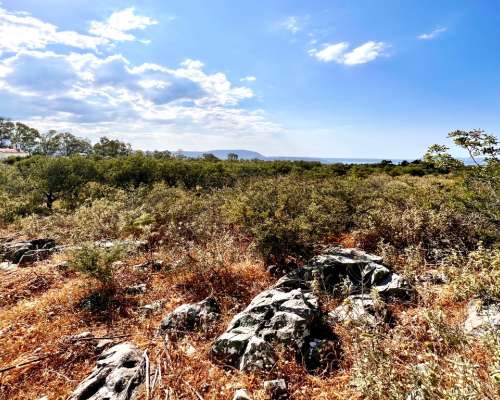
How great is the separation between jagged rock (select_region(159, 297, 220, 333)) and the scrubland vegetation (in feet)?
0.61

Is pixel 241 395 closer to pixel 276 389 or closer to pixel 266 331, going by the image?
pixel 276 389

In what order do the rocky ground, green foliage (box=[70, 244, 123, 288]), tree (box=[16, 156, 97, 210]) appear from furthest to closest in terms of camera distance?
tree (box=[16, 156, 97, 210])
green foliage (box=[70, 244, 123, 288])
the rocky ground

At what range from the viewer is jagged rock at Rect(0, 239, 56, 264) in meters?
7.72

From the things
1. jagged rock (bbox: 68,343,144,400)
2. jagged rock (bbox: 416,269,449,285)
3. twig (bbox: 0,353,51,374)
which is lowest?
twig (bbox: 0,353,51,374)

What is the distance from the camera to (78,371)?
3785 mm

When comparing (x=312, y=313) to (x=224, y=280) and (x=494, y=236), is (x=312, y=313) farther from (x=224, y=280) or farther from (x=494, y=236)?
(x=494, y=236)

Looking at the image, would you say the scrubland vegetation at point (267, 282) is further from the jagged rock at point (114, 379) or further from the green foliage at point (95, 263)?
the jagged rock at point (114, 379)

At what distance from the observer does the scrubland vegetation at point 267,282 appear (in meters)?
2.76

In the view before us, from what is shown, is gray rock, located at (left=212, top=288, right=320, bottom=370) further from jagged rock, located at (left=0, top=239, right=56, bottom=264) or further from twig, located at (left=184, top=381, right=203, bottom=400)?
jagged rock, located at (left=0, top=239, right=56, bottom=264)

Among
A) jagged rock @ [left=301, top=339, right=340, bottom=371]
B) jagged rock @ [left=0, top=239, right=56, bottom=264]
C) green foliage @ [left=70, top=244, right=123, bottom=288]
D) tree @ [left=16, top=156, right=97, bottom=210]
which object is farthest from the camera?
tree @ [left=16, top=156, right=97, bottom=210]

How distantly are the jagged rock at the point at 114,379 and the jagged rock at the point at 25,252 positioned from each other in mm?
4993

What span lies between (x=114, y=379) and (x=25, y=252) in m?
6.21

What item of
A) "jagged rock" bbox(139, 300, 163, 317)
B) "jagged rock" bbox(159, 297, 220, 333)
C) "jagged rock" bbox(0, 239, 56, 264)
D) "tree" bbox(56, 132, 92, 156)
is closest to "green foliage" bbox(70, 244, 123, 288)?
"jagged rock" bbox(139, 300, 163, 317)

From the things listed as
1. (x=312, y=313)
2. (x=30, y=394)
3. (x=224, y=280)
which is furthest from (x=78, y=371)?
(x=312, y=313)
